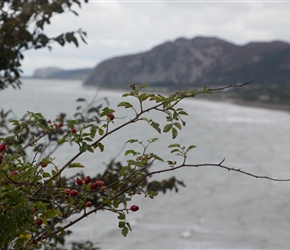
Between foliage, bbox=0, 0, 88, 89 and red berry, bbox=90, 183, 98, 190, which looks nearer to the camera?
red berry, bbox=90, 183, 98, 190

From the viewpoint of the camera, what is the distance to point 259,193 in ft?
133

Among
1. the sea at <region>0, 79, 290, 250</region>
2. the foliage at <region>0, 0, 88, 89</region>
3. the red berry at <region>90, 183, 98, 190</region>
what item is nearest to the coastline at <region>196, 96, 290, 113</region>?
the sea at <region>0, 79, 290, 250</region>

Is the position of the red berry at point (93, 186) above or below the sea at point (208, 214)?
above

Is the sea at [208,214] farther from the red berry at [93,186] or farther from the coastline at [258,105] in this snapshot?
the coastline at [258,105]

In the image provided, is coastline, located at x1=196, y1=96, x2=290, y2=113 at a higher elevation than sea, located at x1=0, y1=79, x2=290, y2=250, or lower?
lower

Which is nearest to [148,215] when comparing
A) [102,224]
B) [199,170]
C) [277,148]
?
[102,224]

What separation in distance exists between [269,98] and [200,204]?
135639mm

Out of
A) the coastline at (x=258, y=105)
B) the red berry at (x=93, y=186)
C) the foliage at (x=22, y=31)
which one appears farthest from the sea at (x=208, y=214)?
the coastline at (x=258, y=105)

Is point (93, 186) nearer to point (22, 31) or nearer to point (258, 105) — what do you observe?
point (22, 31)

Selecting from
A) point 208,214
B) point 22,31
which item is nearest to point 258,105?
point 208,214

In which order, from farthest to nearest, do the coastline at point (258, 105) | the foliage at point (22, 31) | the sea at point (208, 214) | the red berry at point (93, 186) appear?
1. the coastline at point (258, 105)
2. the sea at point (208, 214)
3. the foliage at point (22, 31)
4. the red berry at point (93, 186)

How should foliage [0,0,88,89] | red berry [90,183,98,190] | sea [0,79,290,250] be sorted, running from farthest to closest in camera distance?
sea [0,79,290,250] < foliage [0,0,88,89] < red berry [90,183,98,190]

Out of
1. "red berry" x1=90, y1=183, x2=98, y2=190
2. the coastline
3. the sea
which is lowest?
the coastline

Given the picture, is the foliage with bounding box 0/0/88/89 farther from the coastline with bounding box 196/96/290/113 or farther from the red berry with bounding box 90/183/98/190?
the coastline with bounding box 196/96/290/113
